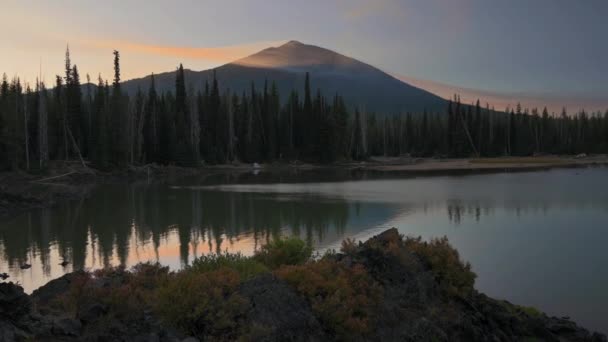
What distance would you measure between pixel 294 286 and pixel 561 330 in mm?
5625

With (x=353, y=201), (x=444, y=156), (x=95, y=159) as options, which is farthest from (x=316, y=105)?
(x=353, y=201)

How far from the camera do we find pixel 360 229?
2389 centimetres

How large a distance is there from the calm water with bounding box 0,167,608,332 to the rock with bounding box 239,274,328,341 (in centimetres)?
681

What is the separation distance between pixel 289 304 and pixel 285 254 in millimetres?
3467

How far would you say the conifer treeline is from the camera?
223ft

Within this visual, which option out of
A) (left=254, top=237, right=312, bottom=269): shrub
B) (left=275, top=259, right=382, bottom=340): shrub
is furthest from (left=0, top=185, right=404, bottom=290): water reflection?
(left=275, top=259, right=382, bottom=340): shrub

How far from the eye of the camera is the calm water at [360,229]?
596 inches

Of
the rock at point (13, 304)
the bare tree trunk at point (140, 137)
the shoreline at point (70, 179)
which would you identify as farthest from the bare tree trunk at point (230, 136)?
the rock at point (13, 304)

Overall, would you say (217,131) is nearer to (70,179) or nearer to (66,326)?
(70,179)

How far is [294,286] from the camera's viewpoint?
9.05 meters

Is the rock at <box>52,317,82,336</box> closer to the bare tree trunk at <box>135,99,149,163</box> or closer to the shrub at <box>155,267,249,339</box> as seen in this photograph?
the shrub at <box>155,267,249,339</box>

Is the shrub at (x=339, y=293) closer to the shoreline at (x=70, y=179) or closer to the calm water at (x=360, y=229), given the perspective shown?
the calm water at (x=360, y=229)

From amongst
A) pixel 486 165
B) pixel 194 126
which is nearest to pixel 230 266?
pixel 194 126

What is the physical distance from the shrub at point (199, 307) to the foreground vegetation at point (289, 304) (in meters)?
0.01
